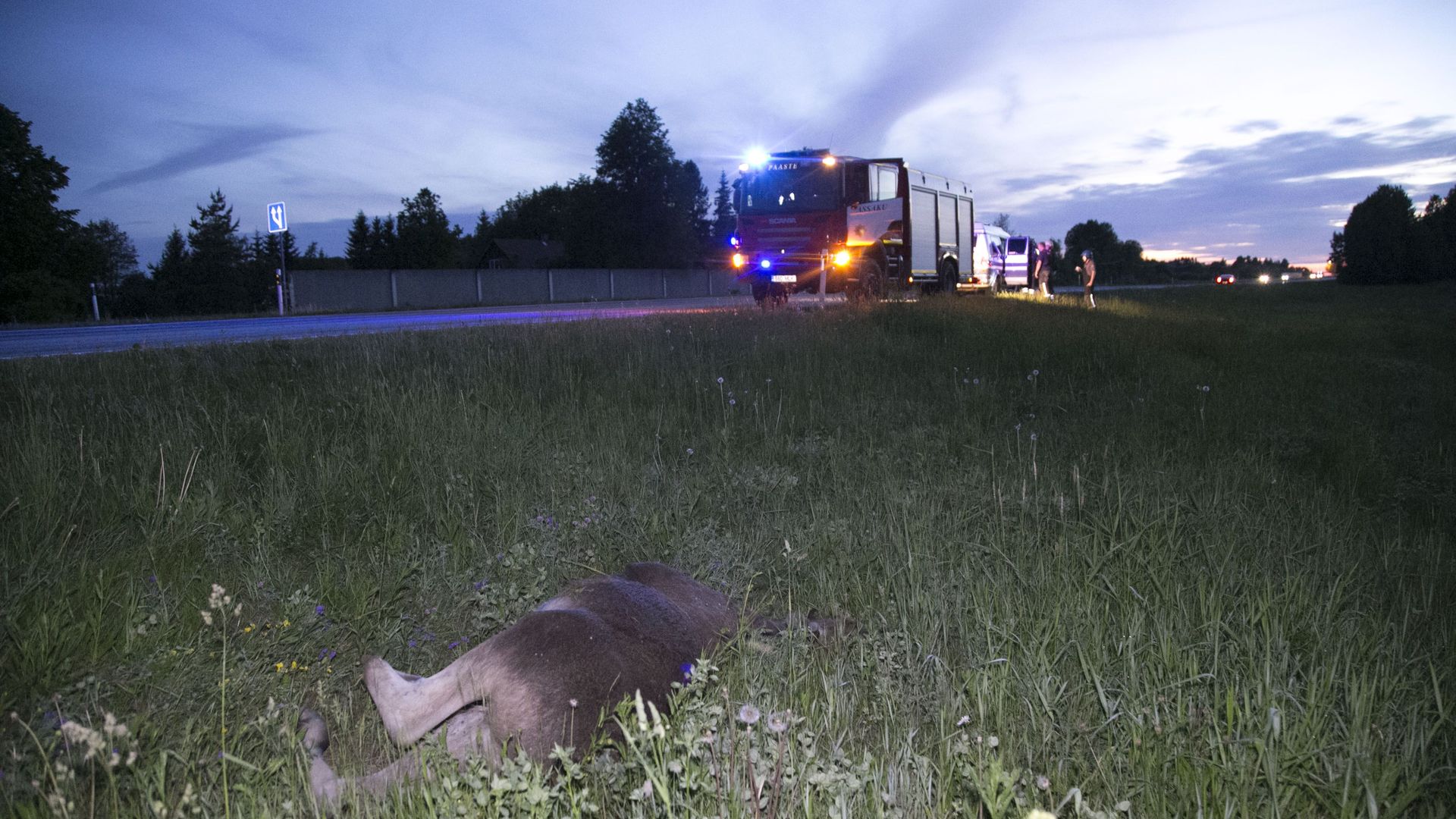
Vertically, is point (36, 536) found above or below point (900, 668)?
above

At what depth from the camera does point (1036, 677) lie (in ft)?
9.79

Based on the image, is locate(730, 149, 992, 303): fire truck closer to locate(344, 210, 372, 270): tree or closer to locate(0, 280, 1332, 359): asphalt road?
locate(0, 280, 1332, 359): asphalt road

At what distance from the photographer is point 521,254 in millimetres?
93312

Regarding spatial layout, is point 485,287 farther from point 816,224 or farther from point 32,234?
point 816,224

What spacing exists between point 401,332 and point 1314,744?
40.0 feet

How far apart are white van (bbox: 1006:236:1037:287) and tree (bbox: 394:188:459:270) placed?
5340cm

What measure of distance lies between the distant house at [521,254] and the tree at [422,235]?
10.2 m

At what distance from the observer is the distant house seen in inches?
3605

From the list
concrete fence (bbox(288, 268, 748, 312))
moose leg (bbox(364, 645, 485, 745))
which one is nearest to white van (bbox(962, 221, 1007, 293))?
concrete fence (bbox(288, 268, 748, 312))

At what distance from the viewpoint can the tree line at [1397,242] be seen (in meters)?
81.4

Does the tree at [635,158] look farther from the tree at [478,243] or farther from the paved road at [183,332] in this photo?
the paved road at [183,332]

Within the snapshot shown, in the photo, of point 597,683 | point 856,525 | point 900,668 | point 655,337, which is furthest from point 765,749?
point 655,337

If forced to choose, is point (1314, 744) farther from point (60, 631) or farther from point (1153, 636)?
point (60, 631)

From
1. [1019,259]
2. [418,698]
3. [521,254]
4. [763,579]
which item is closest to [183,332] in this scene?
[763,579]
